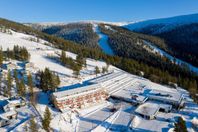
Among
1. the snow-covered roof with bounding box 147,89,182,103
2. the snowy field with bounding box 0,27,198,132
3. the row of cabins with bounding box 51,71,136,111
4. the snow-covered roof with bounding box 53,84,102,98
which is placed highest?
the snow-covered roof with bounding box 53,84,102,98

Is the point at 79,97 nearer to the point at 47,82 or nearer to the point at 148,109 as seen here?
the point at 47,82

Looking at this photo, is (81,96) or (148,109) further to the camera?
(81,96)

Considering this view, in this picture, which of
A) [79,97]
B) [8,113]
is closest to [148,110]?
[79,97]

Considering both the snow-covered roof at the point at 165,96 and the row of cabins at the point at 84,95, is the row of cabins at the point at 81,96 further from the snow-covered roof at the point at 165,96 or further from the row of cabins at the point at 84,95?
the snow-covered roof at the point at 165,96

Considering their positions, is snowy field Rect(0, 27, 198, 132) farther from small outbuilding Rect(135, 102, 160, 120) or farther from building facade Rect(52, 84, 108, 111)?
building facade Rect(52, 84, 108, 111)

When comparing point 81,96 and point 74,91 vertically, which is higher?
point 74,91

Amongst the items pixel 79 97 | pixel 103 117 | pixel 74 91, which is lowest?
pixel 103 117

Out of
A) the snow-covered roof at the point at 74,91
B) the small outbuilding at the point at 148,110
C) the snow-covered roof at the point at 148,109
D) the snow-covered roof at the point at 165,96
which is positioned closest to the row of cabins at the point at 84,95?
the snow-covered roof at the point at 74,91

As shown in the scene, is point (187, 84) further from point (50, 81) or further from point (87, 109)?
point (50, 81)

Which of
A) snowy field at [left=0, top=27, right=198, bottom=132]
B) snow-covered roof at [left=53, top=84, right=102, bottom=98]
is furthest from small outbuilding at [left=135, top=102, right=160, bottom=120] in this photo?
snow-covered roof at [left=53, top=84, right=102, bottom=98]
